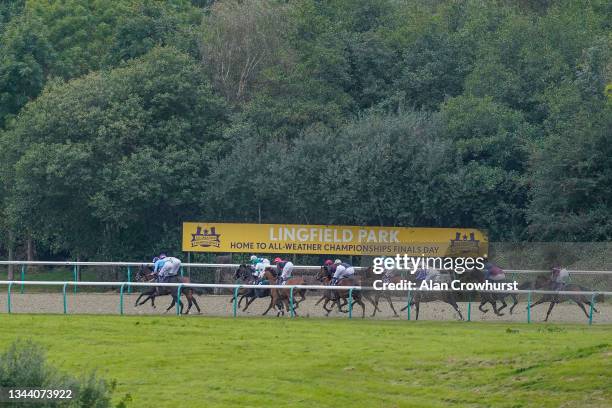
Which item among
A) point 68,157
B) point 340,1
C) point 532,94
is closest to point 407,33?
point 340,1

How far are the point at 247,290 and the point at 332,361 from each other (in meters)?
10.6

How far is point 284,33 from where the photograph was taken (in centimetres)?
4959

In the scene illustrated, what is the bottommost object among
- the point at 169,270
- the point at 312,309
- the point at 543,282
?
the point at 312,309

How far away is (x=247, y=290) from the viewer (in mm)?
31875

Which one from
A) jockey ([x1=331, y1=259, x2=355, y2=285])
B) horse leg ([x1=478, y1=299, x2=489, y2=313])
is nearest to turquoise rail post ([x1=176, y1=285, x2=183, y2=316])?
jockey ([x1=331, y1=259, x2=355, y2=285])

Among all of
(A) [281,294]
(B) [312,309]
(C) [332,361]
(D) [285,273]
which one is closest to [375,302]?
(A) [281,294]

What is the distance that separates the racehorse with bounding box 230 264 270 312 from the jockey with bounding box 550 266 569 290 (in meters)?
7.47

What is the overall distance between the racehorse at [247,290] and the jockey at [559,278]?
7.47 metres

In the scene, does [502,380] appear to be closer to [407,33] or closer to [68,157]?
[68,157]

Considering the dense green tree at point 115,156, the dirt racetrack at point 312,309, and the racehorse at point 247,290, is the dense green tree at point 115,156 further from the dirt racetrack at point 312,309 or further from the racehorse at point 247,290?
the racehorse at point 247,290

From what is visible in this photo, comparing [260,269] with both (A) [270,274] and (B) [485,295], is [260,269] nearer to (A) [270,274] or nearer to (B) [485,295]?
(A) [270,274]

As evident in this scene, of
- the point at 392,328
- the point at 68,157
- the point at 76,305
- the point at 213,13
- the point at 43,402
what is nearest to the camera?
the point at 43,402

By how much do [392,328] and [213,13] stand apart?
26570 mm

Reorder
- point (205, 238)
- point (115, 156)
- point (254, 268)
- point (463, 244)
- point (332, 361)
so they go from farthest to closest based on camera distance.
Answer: point (115, 156) → point (205, 238) → point (463, 244) → point (254, 268) → point (332, 361)
